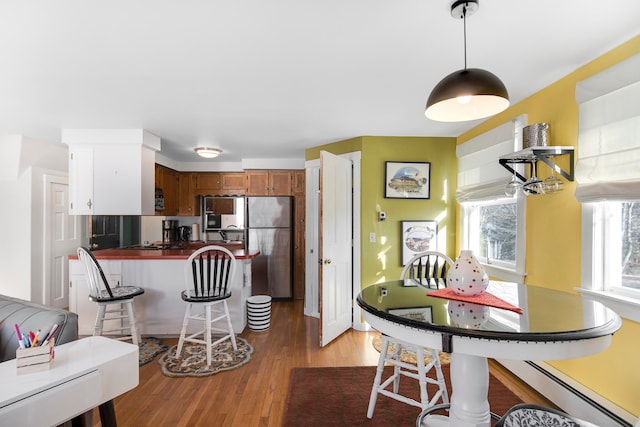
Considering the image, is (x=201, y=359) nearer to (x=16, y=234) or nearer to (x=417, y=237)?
(x=417, y=237)

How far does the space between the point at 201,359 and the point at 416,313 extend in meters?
2.28

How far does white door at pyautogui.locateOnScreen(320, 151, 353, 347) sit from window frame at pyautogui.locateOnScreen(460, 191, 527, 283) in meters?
1.27

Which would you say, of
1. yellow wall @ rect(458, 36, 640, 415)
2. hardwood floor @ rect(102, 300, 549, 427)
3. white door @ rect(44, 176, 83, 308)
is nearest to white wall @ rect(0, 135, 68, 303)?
white door @ rect(44, 176, 83, 308)

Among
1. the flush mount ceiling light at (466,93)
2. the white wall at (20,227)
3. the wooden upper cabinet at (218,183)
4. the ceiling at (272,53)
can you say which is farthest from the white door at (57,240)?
the flush mount ceiling light at (466,93)

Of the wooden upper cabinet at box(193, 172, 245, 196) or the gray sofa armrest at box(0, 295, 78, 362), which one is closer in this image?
the gray sofa armrest at box(0, 295, 78, 362)

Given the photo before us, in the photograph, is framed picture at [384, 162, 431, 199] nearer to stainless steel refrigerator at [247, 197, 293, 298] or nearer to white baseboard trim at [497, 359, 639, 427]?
stainless steel refrigerator at [247, 197, 293, 298]

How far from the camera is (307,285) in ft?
14.0

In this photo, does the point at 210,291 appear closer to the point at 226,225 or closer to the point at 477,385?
the point at 477,385

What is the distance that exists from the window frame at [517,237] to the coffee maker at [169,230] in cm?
461

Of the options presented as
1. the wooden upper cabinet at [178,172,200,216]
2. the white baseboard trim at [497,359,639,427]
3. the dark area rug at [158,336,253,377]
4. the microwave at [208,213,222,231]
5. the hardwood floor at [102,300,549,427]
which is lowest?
the hardwood floor at [102,300,549,427]

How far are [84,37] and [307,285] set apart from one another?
337 centimetres

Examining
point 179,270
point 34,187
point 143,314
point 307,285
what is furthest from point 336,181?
point 34,187

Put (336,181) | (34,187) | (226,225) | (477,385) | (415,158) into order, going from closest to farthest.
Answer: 1. (477,385)
2. (336,181)
3. (415,158)
4. (34,187)
5. (226,225)

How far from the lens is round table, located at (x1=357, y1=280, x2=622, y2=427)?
110 cm
